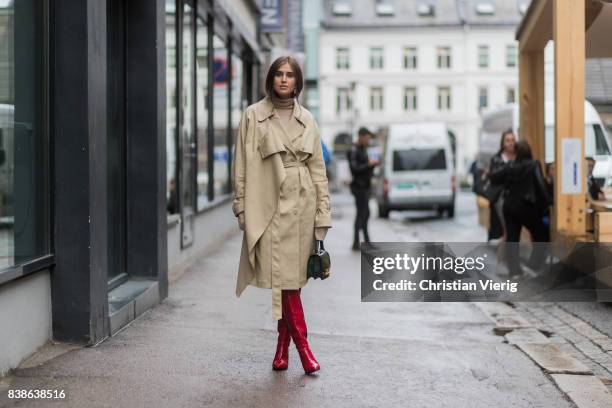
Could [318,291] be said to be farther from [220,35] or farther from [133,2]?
[220,35]

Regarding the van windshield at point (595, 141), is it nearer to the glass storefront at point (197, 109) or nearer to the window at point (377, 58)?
the glass storefront at point (197, 109)

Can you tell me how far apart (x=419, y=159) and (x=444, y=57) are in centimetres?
4364

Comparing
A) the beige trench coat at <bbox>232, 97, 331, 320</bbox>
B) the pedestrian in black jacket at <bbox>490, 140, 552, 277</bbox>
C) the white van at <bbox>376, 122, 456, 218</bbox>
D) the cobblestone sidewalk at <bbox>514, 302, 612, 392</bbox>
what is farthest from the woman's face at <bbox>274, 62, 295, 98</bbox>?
the white van at <bbox>376, 122, 456, 218</bbox>

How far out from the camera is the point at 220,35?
1462 cm

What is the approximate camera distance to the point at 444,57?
68625mm

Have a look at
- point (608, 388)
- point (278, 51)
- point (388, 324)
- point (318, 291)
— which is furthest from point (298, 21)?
point (608, 388)

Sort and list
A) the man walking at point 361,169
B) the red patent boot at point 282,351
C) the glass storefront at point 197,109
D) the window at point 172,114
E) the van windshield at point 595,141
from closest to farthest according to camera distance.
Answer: the red patent boot at point 282,351
the van windshield at point 595,141
the window at point 172,114
the glass storefront at point 197,109
the man walking at point 361,169

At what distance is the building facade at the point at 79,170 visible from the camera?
5484 millimetres

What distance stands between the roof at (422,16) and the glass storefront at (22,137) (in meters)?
65.3

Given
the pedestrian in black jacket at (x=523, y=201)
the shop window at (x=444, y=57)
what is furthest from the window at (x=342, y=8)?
the pedestrian in black jacket at (x=523, y=201)

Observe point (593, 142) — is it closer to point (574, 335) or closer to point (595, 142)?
point (595, 142)

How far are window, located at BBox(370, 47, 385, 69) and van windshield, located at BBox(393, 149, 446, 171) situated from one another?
43.1 metres

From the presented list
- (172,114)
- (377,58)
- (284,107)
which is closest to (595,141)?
(172,114)

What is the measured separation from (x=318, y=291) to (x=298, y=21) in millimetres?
22193
